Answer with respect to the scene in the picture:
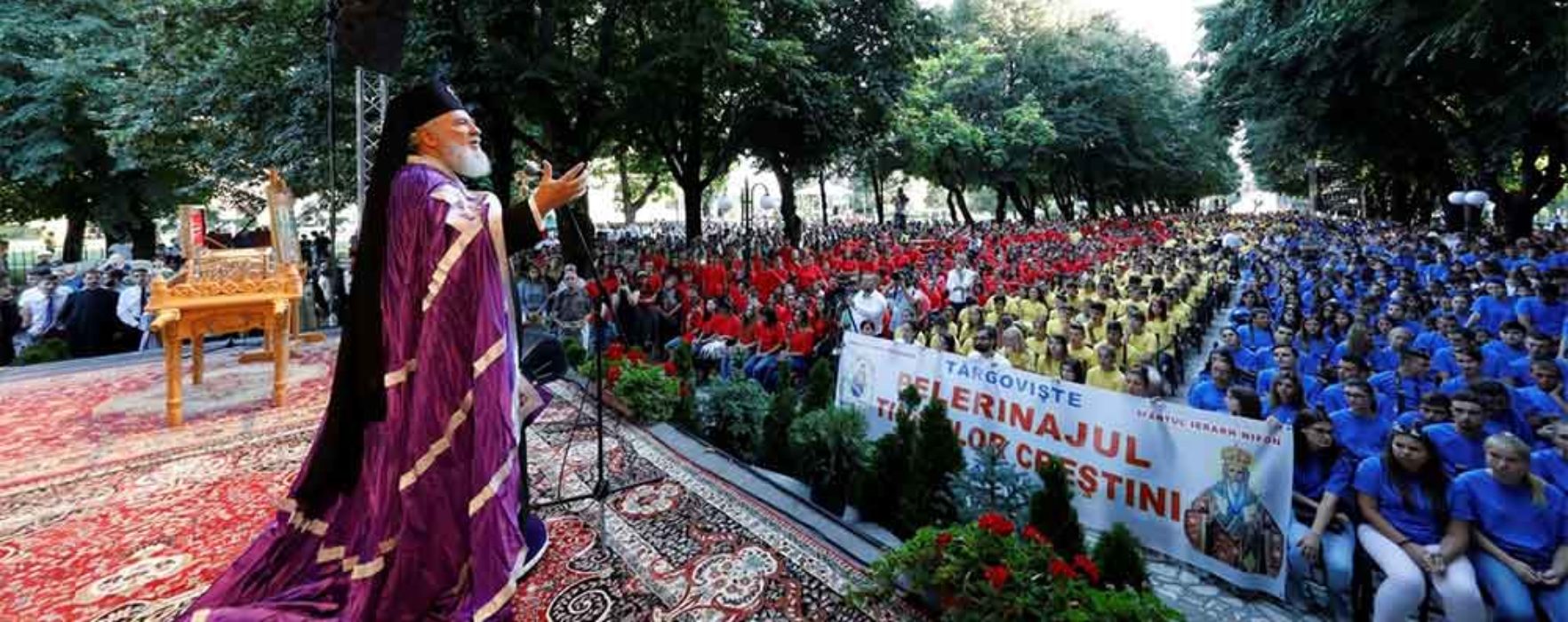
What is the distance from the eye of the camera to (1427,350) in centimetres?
740

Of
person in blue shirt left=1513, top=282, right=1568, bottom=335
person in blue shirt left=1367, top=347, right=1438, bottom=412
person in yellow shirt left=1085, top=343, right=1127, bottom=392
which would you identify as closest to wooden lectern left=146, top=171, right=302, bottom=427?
person in yellow shirt left=1085, top=343, right=1127, bottom=392

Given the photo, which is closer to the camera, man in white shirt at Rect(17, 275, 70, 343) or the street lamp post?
man in white shirt at Rect(17, 275, 70, 343)

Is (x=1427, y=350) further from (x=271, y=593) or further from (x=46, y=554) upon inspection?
(x=46, y=554)

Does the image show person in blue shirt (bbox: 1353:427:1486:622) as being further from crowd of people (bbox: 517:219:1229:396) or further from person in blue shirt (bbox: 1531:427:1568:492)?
crowd of people (bbox: 517:219:1229:396)

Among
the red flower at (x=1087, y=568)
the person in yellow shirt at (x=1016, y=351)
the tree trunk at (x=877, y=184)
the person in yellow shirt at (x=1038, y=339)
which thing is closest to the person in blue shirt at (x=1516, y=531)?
the red flower at (x=1087, y=568)

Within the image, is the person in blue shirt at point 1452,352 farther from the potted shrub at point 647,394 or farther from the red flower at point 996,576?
the potted shrub at point 647,394

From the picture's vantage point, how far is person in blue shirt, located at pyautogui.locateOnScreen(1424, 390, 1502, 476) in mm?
4359

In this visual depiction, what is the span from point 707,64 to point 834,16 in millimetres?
4396

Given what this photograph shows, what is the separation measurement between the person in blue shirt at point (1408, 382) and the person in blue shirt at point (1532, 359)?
70 centimetres

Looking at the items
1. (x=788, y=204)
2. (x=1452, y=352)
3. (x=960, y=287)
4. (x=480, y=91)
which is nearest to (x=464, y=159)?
(x=1452, y=352)

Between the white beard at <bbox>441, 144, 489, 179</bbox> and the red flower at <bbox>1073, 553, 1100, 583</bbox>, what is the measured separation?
3192 millimetres

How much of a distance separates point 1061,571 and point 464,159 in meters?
3.15

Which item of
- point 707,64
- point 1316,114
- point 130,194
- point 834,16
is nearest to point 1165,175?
point 1316,114

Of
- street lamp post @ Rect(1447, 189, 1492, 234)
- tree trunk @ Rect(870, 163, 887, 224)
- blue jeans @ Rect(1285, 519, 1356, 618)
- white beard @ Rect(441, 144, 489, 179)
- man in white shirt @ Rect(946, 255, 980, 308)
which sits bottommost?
blue jeans @ Rect(1285, 519, 1356, 618)
